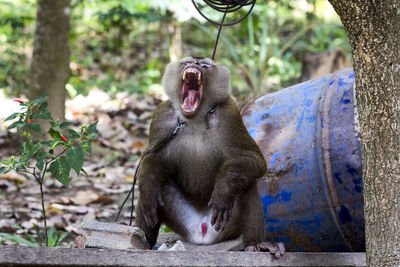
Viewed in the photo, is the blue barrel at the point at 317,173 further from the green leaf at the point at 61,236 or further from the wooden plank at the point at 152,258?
the green leaf at the point at 61,236

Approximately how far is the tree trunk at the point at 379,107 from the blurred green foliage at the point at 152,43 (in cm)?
493

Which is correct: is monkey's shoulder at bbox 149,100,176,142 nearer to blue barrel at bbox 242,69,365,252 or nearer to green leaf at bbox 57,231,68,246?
blue barrel at bbox 242,69,365,252

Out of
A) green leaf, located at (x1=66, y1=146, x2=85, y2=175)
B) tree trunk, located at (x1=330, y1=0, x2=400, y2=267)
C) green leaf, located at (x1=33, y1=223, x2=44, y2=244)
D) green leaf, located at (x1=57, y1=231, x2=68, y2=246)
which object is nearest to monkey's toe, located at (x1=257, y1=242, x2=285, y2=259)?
tree trunk, located at (x1=330, y1=0, x2=400, y2=267)

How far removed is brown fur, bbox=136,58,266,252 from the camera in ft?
9.56

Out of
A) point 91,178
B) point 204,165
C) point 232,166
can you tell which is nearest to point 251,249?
point 232,166

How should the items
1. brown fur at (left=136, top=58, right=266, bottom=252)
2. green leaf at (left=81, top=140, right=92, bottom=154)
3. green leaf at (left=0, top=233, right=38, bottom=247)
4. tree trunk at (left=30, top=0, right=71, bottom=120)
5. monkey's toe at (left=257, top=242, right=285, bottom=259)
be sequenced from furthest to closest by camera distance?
tree trunk at (left=30, top=0, right=71, bottom=120) → green leaf at (left=0, top=233, right=38, bottom=247) → green leaf at (left=81, top=140, right=92, bottom=154) → brown fur at (left=136, top=58, right=266, bottom=252) → monkey's toe at (left=257, top=242, right=285, bottom=259)

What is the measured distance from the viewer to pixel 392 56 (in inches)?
85.7

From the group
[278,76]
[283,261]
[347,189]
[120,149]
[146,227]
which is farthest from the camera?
[278,76]

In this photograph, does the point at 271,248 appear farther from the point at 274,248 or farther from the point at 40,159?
the point at 40,159

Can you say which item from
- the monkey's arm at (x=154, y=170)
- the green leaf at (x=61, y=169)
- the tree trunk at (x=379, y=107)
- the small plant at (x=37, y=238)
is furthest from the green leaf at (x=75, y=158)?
the tree trunk at (x=379, y=107)

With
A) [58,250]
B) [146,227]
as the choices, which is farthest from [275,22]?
[58,250]

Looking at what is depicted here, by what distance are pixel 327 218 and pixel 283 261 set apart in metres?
0.82

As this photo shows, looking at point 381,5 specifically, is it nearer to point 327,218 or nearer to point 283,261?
point 283,261

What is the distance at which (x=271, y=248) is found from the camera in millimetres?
2678
